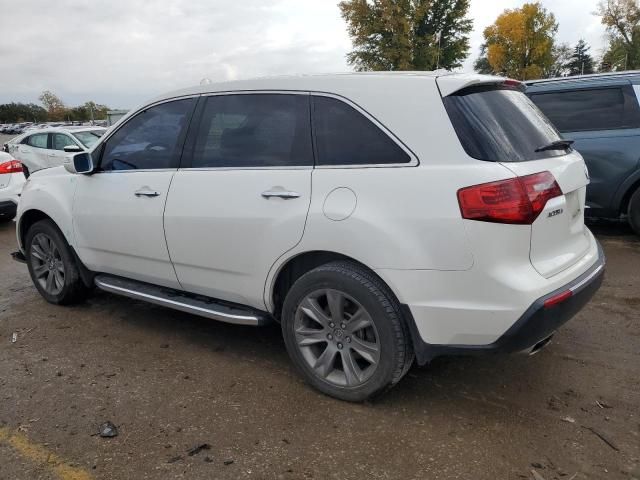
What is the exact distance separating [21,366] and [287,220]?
2155 mm

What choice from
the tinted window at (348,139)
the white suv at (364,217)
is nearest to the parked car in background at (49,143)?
the white suv at (364,217)

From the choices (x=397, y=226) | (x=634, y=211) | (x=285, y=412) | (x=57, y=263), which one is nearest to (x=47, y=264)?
(x=57, y=263)

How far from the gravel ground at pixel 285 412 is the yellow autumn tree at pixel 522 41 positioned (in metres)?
62.3

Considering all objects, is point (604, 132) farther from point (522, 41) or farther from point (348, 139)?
point (522, 41)

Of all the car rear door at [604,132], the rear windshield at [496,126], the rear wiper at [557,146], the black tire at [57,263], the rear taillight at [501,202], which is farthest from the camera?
the car rear door at [604,132]

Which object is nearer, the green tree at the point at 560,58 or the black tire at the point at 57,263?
the black tire at the point at 57,263

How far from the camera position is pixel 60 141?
12.2 meters

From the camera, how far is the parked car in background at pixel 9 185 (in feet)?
28.0

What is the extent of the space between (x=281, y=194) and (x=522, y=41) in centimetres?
6562

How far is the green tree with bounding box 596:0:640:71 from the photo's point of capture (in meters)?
60.5

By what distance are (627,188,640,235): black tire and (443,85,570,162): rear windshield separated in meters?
3.66

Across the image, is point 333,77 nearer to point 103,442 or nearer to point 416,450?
point 416,450

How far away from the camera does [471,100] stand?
2.82 m

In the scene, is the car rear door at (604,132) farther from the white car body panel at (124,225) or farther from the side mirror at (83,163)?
the side mirror at (83,163)
